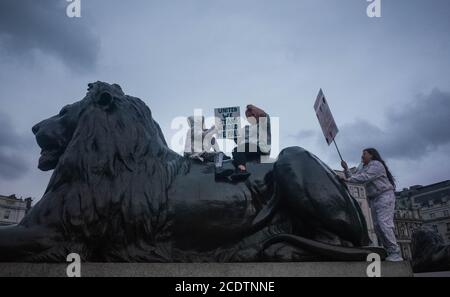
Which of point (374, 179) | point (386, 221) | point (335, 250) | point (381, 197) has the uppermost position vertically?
point (374, 179)

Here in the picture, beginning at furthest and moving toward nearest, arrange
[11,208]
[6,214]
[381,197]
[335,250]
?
[11,208], [6,214], [381,197], [335,250]

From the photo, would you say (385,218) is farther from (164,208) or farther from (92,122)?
(92,122)

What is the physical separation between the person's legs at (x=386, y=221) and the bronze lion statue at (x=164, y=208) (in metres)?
0.55

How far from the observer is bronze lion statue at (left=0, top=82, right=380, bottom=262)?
3909 mm

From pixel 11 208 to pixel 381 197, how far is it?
218ft

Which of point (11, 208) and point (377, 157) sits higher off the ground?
point (11, 208)

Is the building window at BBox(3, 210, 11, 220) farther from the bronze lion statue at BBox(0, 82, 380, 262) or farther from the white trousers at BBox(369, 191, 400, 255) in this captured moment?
the white trousers at BBox(369, 191, 400, 255)

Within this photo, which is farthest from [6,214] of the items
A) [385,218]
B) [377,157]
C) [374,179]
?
[385,218]

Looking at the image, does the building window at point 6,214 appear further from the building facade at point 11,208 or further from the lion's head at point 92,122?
the lion's head at point 92,122

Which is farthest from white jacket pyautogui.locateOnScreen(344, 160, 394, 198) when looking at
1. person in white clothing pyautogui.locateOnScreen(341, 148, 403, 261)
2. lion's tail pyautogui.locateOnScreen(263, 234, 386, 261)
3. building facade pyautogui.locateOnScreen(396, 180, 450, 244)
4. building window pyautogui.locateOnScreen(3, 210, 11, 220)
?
building facade pyautogui.locateOnScreen(396, 180, 450, 244)

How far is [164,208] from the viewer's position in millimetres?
4168

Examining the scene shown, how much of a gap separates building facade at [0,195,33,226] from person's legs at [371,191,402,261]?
62915 mm
